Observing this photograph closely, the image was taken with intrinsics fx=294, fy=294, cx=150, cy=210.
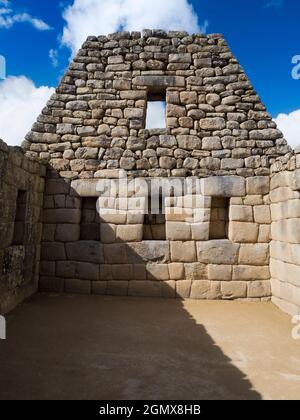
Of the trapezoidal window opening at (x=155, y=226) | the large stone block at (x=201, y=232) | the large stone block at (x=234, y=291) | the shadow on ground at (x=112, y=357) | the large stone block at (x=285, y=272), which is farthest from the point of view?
the trapezoidal window opening at (x=155, y=226)

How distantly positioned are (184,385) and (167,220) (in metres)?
3.38

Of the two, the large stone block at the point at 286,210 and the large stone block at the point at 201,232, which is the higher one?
the large stone block at the point at 286,210

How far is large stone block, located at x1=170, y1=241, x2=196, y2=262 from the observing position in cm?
564

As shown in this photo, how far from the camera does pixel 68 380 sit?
267 cm

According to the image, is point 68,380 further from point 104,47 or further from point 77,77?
point 104,47

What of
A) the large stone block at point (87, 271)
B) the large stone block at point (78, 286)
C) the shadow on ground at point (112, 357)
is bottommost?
the shadow on ground at point (112, 357)

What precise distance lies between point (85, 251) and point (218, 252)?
2.58m

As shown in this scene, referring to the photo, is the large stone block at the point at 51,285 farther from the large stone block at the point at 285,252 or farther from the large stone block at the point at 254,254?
the large stone block at the point at 285,252

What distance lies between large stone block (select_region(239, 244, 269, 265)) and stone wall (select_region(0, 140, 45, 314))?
3.96 metres

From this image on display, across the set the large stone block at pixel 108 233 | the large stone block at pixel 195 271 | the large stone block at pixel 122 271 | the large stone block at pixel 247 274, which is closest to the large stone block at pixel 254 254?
the large stone block at pixel 247 274

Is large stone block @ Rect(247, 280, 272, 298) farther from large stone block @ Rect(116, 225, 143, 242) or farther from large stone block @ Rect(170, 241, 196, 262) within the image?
large stone block @ Rect(116, 225, 143, 242)

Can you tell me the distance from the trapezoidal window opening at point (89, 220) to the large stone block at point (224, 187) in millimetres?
2227

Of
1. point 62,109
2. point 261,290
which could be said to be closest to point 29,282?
point 62,109

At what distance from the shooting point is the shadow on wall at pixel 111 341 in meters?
2.59
